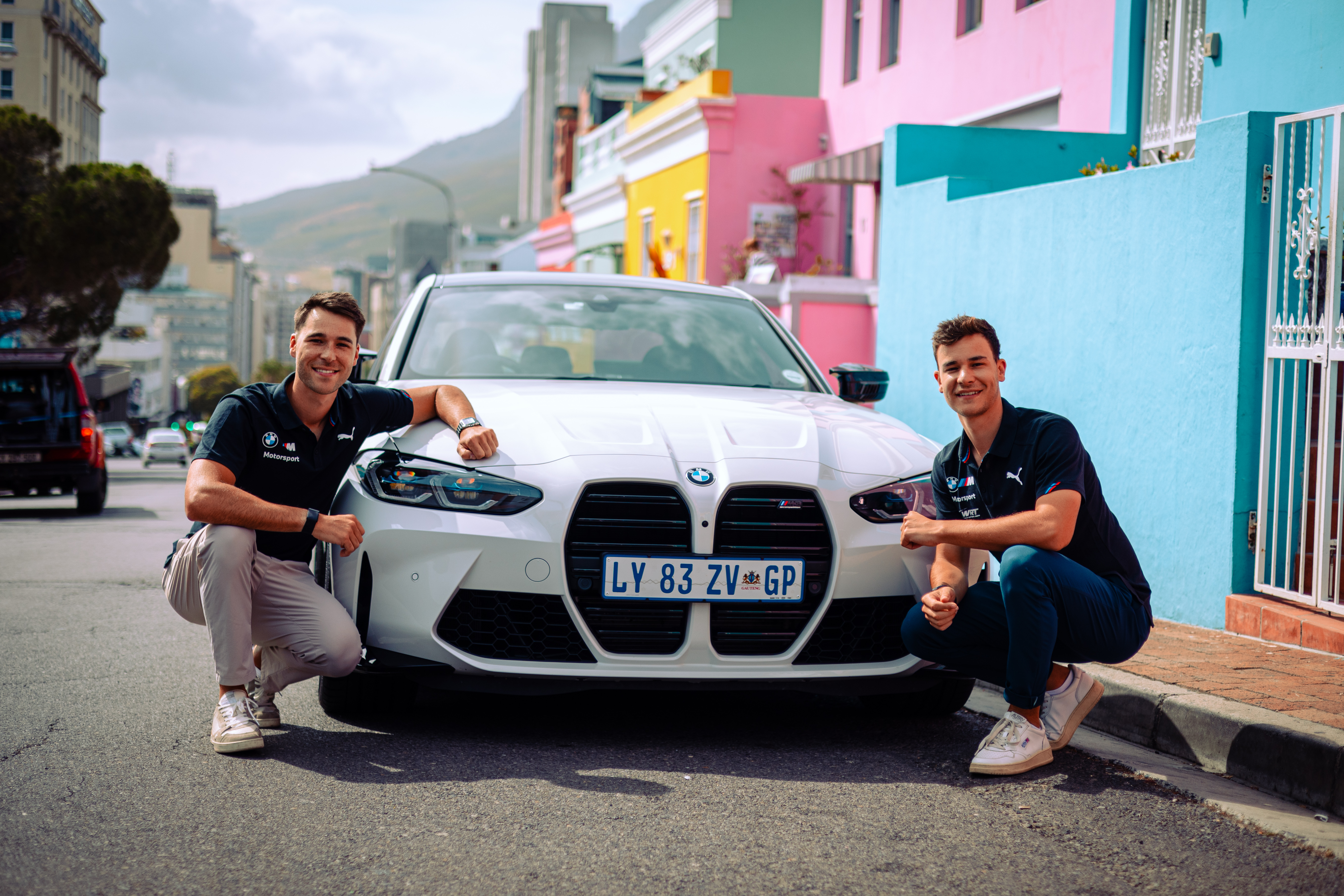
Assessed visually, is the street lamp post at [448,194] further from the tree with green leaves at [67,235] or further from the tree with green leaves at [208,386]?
the tree with green leaves at [208,386]

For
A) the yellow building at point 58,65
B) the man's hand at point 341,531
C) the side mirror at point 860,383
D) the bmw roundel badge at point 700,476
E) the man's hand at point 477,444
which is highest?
the yellow building at point 58,65

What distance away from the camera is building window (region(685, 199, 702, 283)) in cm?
2145

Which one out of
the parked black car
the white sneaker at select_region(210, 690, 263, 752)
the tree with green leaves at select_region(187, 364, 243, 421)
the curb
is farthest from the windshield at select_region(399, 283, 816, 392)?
the tree with green leaves at select_region(187, 364, 243, 421)

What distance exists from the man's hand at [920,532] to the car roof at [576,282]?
6.76 feet

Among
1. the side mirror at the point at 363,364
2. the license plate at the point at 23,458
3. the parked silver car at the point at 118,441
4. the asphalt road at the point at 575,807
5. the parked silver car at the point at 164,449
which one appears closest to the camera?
the asphalt road at the point at 575,807

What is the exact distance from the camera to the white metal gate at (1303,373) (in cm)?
548

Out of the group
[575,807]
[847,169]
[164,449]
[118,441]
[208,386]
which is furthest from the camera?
[208,386]

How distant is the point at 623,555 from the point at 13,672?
9.28ft

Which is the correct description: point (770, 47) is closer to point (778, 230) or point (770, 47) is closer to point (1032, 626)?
point (778, 230)

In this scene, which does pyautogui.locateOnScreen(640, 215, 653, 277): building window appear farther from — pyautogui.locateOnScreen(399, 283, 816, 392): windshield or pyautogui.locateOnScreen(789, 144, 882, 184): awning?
pyautogui.locateOnScreen(399, 283, 816, 392): windshield

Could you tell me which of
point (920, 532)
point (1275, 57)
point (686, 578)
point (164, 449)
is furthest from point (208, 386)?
point (920, 532)

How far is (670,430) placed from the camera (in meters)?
4.25

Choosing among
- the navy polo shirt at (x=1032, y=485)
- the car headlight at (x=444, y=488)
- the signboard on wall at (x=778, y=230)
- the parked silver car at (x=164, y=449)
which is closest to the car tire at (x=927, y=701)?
the navy polo shirt at (x=1032, y=485)

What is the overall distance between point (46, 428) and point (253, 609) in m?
12.7
